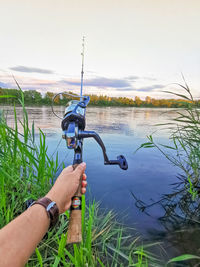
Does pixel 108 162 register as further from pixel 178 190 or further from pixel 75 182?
pixel 178 190

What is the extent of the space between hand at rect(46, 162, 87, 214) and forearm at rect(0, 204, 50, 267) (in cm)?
15

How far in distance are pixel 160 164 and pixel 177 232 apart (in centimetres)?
270

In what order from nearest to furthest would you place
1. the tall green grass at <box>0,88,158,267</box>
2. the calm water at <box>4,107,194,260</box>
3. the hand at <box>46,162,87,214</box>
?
the hand at <box>46,162,87,214</box> < the tall green grass at <box>0,88,158,267</box> < the calm water at <box>4,107,194,260</box>

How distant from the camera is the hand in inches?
43.4

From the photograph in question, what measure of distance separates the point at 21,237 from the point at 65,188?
41 cm

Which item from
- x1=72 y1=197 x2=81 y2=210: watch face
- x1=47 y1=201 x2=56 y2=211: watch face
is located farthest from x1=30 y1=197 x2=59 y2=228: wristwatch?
x1=72 y1=197 x2=81 y2=210: watch face

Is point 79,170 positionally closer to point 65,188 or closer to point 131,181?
point 65,188

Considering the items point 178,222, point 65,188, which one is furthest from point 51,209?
point 178,222

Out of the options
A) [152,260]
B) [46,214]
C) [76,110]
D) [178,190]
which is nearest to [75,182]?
[46,214]

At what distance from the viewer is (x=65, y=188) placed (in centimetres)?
Result: 117

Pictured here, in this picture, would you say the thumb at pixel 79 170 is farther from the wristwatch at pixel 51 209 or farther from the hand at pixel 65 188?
the wristwatch at pixel 51 209

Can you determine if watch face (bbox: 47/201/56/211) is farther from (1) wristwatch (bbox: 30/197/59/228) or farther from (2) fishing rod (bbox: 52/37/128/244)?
(2) fishing rod (bbox: 52/37/128/244)

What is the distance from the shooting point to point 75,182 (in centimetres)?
127

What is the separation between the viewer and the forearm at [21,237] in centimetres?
73
